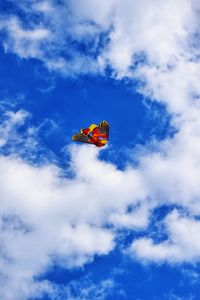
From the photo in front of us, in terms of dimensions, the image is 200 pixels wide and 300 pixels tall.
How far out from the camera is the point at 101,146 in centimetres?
12744

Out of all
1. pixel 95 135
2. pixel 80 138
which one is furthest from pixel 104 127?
pixel 80 138

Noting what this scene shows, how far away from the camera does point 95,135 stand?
128000 mm

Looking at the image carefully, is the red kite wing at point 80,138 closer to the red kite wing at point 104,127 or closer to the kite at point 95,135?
the kite at point 95,135

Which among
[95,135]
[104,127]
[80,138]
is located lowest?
[80,138]

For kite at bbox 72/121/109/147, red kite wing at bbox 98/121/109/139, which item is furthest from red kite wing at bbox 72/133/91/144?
red kite wing at bbox 98/121/109/139

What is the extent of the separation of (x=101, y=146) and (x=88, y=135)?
426 centimetres

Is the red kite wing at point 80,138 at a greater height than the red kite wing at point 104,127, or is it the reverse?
the red kite wing at point 104,127

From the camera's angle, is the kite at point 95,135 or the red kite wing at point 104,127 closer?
the kite at point 95,135

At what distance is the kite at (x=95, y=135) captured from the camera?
4877 inches

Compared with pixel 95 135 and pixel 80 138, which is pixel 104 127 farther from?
pixel 80 138

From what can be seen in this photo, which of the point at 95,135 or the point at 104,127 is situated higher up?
the point at 104,127

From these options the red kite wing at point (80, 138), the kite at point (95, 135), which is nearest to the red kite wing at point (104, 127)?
the kite at point (95, 135)

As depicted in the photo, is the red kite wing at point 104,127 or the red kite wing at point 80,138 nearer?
the red kite wing at point 80,138

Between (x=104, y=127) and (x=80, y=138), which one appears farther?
(x=104, y=127)
